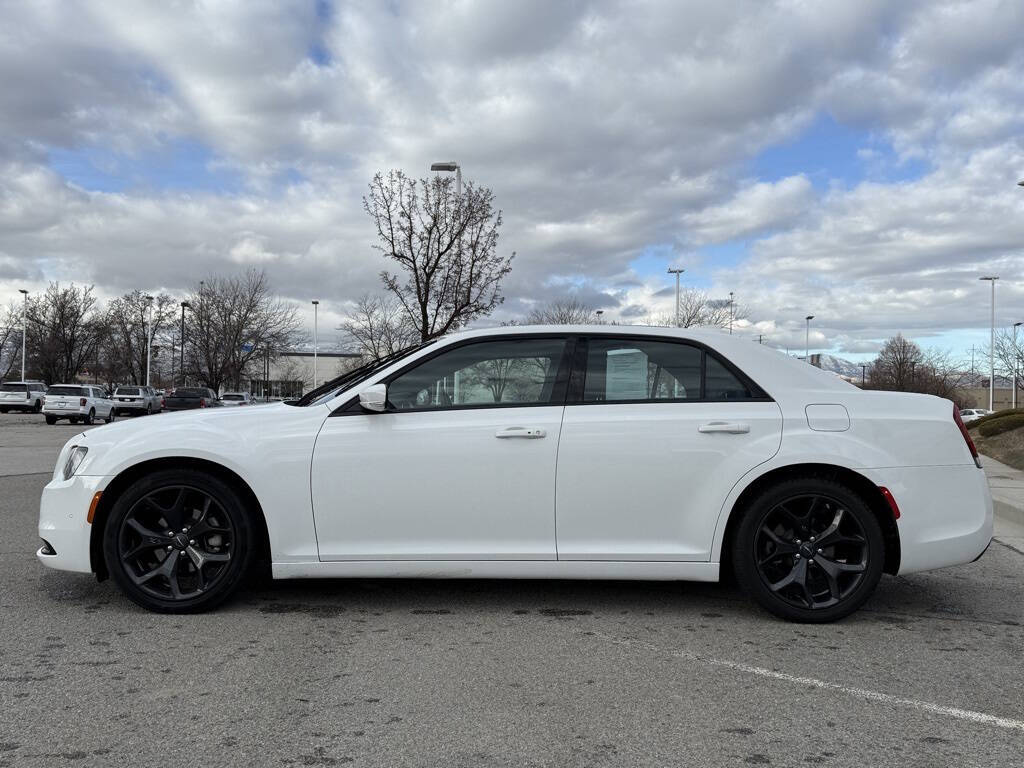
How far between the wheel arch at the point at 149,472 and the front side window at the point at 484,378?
0.92m

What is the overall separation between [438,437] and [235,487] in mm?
1144

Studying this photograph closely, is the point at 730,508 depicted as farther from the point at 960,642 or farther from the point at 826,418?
the point at 960,642

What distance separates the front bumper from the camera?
4434 mm

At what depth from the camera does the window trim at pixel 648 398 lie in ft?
14.8

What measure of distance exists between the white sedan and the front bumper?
1cm

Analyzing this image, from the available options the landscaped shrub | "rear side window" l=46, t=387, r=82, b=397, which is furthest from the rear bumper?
"rear side window" l=46, t=387, r=82, b=397

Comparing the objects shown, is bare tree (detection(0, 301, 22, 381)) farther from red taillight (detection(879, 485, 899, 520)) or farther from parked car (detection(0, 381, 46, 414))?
red taillight (detection(879, 485, 899, 520))

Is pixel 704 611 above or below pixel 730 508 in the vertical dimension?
below

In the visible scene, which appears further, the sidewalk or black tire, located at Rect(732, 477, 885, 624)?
the sidewalk

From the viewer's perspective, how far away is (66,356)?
2635 inches

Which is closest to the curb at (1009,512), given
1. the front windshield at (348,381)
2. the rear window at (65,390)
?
the front windshield at (348,381)

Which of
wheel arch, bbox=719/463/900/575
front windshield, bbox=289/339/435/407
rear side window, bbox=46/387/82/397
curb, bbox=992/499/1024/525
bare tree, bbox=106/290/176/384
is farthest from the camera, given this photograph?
bare tree, bbox=106/290/176/384

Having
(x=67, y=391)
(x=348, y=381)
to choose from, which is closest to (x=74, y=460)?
(x=348, y=381)

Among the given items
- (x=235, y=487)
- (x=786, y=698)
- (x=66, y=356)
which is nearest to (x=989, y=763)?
(x=786, y=698)
